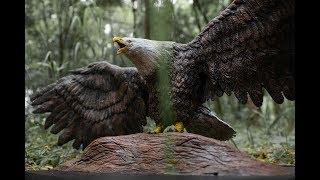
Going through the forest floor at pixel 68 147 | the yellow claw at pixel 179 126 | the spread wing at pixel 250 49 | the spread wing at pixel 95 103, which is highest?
the spread wing at pixel 250 49

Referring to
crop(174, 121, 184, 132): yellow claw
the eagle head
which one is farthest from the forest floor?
the eagle head

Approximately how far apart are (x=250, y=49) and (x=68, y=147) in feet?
6.13

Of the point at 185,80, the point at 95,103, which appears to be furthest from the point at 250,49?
the point at 95,103

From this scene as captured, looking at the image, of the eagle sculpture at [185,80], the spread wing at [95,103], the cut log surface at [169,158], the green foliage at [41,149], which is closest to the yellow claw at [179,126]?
the eagle sculpture at [185,80]

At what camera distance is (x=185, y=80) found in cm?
354

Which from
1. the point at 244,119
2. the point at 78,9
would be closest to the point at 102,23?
the point at 78,9

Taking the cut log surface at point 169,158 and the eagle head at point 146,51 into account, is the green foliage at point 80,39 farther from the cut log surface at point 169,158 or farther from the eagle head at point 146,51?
the cut log surface at point 169,158

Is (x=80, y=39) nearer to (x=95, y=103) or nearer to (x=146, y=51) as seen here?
(x=95, y=103)

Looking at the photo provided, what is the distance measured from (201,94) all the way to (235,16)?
23.8 inches

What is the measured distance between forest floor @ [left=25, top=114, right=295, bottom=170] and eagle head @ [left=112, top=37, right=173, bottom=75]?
972 mm

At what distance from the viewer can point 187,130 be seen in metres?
3.66

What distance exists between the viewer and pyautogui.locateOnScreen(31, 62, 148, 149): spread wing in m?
3.81

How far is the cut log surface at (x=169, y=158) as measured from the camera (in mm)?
3125
